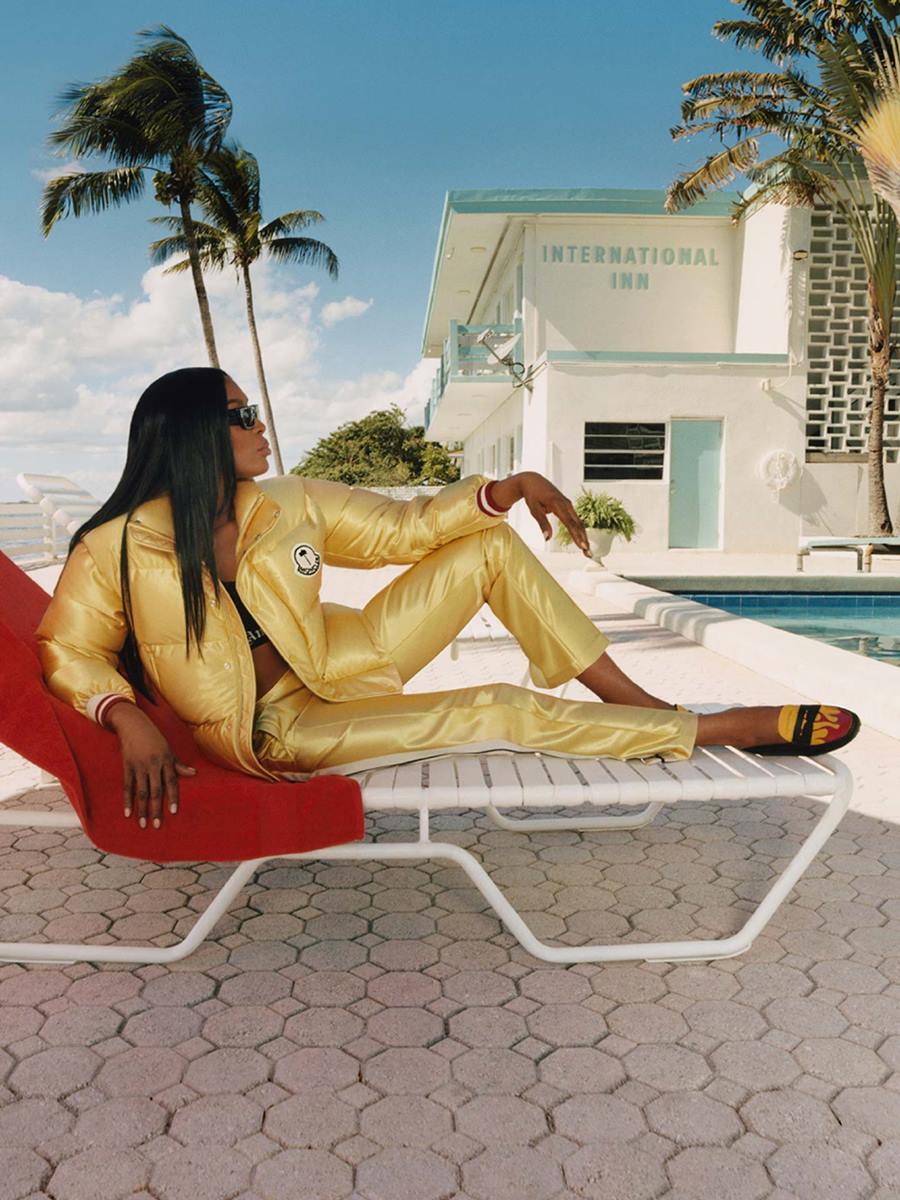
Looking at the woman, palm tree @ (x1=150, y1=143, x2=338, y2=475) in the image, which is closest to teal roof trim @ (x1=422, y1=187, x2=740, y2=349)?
palm tree @ (x1=150, y1=143, x2=338, y2=475)

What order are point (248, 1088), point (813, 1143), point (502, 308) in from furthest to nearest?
1. point (502, 308)
2. point (248, 1088)
3. point (813, 1143)

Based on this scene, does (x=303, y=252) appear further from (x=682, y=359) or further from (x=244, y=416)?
(x=244, y=416)

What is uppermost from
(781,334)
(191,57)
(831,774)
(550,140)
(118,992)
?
(550,140)

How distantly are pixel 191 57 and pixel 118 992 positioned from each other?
17662 millimetres

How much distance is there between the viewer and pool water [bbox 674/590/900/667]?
30.1 feet

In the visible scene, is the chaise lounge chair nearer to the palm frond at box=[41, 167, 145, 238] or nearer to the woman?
the woman

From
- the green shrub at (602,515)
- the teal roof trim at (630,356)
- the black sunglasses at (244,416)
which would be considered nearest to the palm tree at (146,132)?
the teal roof trim at (630,356)

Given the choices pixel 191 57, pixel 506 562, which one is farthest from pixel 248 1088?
pixel 191 57

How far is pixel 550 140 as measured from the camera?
28.7m

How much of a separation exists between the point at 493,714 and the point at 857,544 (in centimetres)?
1123

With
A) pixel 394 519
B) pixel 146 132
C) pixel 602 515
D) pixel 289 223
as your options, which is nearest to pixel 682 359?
pixel 602 515

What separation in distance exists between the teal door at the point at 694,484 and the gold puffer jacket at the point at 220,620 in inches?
582

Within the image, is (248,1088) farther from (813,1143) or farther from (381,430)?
(381,430)

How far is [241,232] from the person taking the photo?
20.3 m
